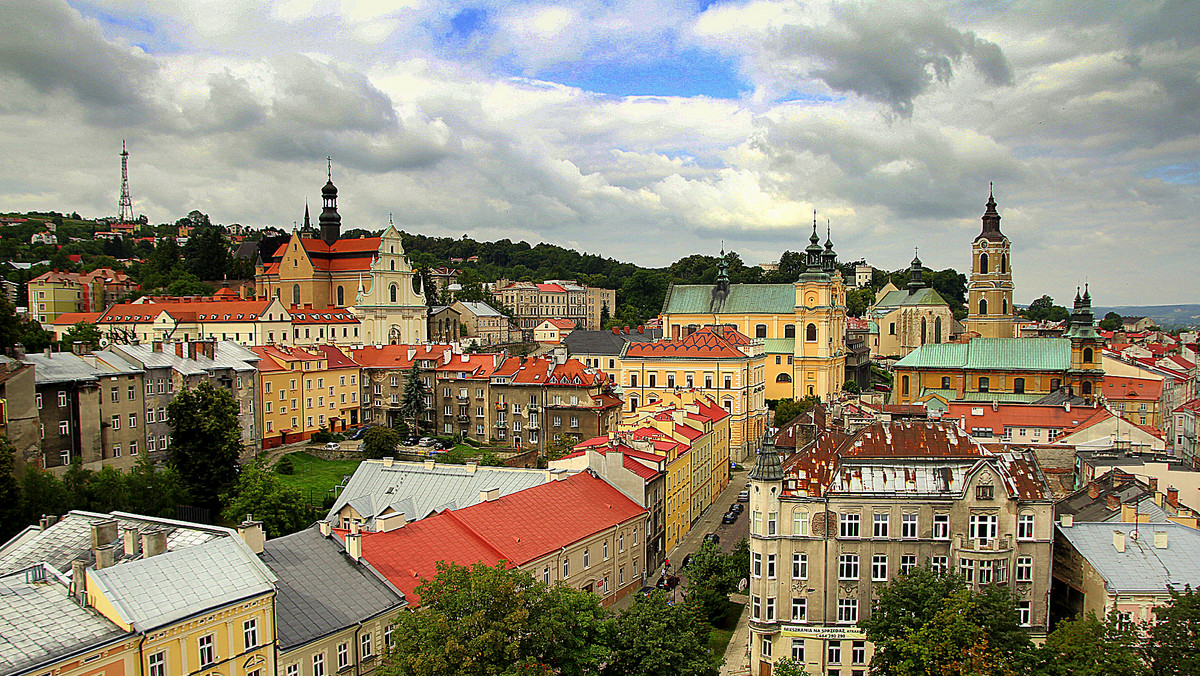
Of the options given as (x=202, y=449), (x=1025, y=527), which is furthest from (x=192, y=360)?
(x=1025, y=527)

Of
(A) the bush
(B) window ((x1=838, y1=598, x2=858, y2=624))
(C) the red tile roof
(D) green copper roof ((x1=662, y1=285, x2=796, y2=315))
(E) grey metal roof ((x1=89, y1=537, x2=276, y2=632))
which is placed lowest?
(A) the bush

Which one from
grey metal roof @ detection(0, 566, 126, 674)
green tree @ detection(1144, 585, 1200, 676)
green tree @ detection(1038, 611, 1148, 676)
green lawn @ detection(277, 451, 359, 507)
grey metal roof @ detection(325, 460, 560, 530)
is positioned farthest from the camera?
green lawn @ detection(277, 451, 359, 507)

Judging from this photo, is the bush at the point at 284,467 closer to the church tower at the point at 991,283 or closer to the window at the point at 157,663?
the window at the point at 157,663

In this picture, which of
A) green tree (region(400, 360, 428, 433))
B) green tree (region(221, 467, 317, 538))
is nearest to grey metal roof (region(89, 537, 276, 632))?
green tree (region(221, 467, 317, 538))

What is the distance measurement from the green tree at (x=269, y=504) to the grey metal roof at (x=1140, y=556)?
109 feet

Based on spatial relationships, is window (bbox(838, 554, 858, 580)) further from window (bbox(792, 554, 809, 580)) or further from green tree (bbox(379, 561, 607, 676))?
green tree (bbox(379, 561, 607, 676))

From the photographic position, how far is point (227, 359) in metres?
60.2

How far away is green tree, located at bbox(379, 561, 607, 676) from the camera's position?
19.6 m

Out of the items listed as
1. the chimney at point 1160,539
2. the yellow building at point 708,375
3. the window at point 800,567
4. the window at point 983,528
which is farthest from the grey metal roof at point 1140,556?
the yellow building at point 708,375

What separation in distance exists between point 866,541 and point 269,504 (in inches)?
1061

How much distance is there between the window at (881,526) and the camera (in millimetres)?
28734

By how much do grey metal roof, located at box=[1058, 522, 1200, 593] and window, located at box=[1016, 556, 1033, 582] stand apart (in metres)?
1.93

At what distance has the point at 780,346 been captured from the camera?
8706 cm

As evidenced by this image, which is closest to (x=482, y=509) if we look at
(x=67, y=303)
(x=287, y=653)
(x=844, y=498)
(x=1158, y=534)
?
(x=287, y=653)
